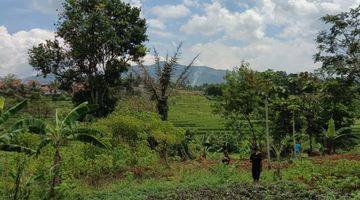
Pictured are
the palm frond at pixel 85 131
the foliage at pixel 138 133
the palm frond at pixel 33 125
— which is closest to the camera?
the palm frond at pixel 33 125

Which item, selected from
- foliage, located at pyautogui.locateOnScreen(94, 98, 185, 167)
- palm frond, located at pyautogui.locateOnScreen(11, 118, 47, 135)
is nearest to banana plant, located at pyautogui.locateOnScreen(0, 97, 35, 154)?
palm frond, located at pyautogui.locateOnScreen(11, 118, 47, 135)

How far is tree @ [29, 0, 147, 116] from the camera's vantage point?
3534 cm

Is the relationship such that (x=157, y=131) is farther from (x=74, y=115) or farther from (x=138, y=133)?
(x=74, y=115)

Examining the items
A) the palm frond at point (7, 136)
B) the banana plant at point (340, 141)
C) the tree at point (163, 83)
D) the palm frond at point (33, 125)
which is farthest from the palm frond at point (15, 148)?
the banana plant at point (340, 141)

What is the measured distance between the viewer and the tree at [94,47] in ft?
116

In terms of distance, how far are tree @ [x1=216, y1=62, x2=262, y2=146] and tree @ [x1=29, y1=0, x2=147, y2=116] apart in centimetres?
740

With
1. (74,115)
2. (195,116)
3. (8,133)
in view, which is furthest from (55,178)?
(195,116)

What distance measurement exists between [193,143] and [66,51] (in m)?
12.1

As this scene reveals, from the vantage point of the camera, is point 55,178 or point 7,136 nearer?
point 7,136

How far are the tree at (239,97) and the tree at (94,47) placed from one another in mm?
7404

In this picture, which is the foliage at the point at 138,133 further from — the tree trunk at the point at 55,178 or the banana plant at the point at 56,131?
the tree trunk at the point at 55,178

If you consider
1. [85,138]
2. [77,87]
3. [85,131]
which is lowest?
[85,138]

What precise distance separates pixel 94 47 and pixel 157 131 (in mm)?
14209

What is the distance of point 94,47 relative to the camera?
35750mm
